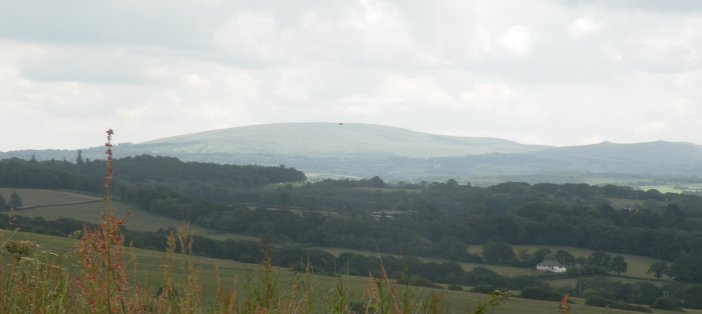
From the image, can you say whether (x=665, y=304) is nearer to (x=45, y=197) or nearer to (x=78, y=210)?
(x=78, y=210)

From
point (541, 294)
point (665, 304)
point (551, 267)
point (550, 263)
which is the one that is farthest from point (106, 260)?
point (550, 263)

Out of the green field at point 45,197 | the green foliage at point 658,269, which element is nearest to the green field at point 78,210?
the green field at point 45,197

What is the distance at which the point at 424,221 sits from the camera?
371 ft

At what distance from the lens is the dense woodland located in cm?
7688

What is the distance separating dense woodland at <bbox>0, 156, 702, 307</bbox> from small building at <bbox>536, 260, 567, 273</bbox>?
129 cm

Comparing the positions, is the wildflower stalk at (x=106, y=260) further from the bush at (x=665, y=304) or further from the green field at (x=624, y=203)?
the green field at (x=624, y=203)

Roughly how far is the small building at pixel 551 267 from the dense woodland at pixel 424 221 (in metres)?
1.29

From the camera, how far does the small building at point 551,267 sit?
273ft

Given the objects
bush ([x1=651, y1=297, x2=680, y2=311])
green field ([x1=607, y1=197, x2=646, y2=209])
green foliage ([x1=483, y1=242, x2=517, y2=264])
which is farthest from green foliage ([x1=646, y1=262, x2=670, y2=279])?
green field ([x1=607, y1=197, x2=646, y2=209])

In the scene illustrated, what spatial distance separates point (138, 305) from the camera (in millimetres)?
6254

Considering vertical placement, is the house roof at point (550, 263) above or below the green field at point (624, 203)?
below

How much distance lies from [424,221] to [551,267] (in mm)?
30362

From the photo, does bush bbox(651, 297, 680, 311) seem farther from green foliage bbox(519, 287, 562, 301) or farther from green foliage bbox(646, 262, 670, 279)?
green foliage bbox(646, 262, 670, 279)

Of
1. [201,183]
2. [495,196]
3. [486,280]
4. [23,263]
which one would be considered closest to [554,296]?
[486,280]
